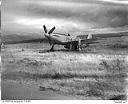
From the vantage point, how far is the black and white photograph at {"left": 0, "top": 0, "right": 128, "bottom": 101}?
2873mm

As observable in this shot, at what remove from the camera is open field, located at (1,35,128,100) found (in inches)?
114

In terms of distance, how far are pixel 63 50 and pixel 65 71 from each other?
209 mm

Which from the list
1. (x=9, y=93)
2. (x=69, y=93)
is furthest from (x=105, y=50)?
(x=9, y=93)

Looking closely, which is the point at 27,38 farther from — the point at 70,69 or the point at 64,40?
the point at 70,69

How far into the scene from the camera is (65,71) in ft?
9.64

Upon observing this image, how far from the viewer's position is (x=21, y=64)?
2898 millimetres

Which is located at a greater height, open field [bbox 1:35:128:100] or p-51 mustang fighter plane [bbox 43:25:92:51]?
p-51 mustang fighter plane [bbox 43:25:92:51]

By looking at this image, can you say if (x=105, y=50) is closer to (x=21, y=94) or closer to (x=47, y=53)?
(x=47, y=53)

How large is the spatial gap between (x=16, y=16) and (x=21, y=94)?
75cm

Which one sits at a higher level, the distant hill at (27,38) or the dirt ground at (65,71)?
the distant hill at (27,38)

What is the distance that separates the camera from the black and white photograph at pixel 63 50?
2.87 metres

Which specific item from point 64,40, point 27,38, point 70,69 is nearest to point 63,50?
point 64,40

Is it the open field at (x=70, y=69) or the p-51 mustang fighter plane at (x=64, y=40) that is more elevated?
the p-51 mustang fighter plane at (x=64, y=40)

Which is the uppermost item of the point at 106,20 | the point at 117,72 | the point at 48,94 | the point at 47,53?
the point at 106,20
